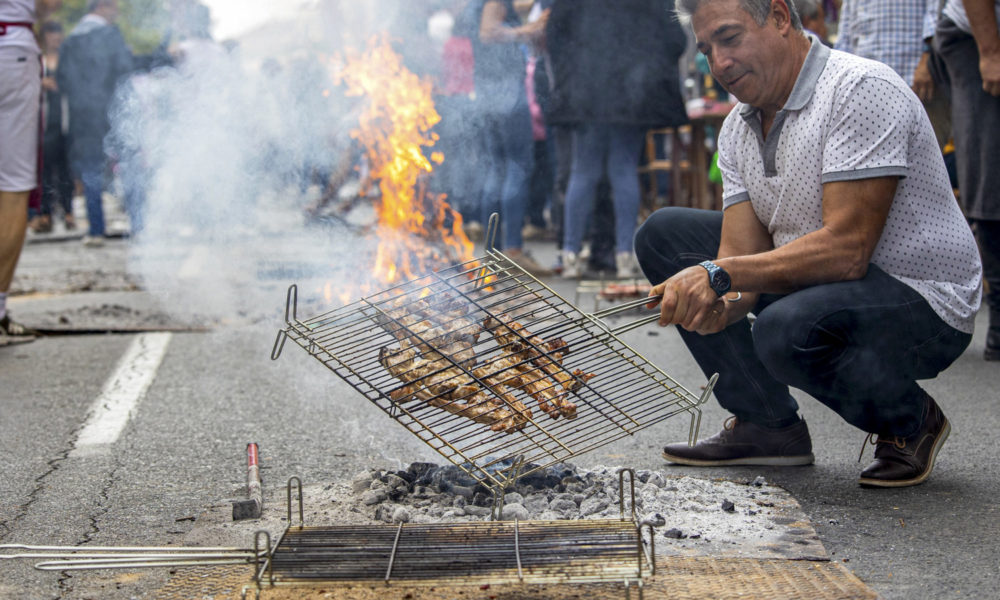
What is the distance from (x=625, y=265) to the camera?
7789 mm

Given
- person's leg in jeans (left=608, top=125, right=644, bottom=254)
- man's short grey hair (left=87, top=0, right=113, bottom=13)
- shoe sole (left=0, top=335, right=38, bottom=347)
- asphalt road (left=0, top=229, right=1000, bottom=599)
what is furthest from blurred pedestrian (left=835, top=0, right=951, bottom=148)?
man's short grey hair (left=87, top=0, right=113, bottom=13)

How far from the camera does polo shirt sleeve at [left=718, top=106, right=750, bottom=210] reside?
3.37 metres

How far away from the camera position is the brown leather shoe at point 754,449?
349 cm

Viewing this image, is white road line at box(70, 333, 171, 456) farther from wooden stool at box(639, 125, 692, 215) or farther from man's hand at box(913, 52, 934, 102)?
wooden stool at box(639, 125, 692, 215)

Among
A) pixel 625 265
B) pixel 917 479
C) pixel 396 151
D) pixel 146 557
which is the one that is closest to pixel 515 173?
pixel 625 265

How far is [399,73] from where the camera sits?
5.76 meters

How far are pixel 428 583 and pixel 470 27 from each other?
635cm

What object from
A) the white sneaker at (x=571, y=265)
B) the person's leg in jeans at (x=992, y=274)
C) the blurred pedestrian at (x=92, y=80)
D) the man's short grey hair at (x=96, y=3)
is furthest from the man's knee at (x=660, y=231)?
the man's short grey hair at (x=96, y=3)

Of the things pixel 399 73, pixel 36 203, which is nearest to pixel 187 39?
pixel 36 203

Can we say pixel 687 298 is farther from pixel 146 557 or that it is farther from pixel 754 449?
pixel 146 557

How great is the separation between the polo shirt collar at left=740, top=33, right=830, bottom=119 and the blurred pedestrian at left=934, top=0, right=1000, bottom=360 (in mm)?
2028

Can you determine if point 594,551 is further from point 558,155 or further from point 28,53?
point 558,155

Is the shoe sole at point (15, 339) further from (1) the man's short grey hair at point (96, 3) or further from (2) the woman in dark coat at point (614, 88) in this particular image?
(1) the man's short grey hair at point (96, 3)

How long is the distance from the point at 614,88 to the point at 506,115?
1.38 meters
